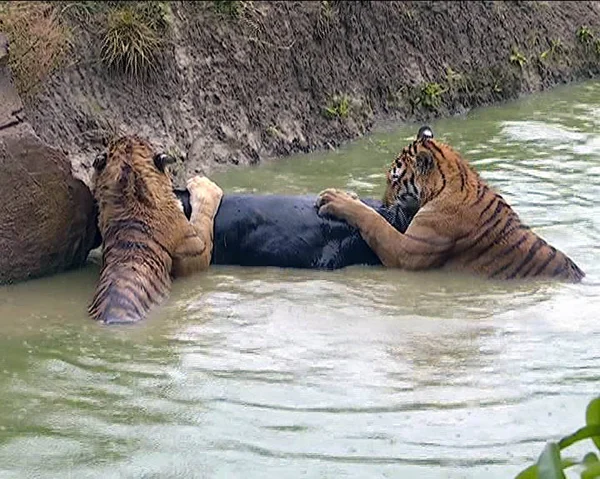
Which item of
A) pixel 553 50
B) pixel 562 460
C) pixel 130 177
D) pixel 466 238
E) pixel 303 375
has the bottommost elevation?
pixel 303 375

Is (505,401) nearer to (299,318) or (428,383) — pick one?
(428,383)

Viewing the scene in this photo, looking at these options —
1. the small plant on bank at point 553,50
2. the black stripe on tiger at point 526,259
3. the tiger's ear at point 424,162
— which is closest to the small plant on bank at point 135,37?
the tiger's ear at point 424,162

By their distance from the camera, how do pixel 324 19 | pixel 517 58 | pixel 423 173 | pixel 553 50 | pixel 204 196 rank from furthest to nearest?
pixel 553 50
pixel 517 58
pixel 324 19
pixel 423 173
pixel 204 196

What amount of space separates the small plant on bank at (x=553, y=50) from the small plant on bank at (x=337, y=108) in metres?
4.46

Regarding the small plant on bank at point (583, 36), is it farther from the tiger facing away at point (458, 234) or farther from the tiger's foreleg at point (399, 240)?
the tiger's foreleg at point (399, 240)

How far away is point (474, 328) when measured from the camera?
5719 mm

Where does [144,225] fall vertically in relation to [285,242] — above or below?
above

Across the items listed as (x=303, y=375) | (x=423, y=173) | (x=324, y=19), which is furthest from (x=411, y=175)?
(x=324, y=19)

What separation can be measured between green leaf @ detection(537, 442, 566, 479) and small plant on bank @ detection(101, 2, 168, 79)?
340 inches

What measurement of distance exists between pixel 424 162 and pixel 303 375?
265cm

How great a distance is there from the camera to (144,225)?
654 centimetres

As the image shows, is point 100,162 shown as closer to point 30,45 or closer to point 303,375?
point 30,45

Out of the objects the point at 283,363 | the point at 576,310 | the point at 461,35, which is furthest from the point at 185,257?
the point at 461,35

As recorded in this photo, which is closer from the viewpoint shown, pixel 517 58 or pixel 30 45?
pixel 30 45
